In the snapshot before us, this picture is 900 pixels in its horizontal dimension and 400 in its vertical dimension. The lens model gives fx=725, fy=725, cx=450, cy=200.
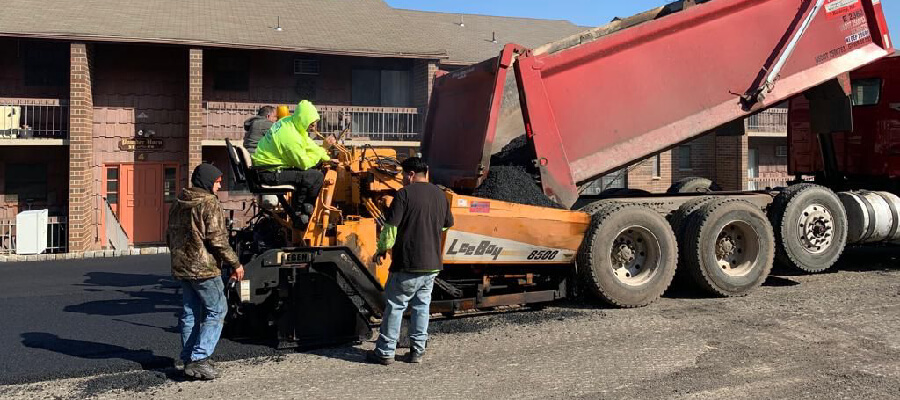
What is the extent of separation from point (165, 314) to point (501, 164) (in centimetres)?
366

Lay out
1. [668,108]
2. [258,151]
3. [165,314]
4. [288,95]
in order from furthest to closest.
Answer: [288,95] < [668,108] < [165,314] < [258,151]

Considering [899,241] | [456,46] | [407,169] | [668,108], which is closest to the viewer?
[407,169]

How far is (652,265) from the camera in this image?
24.4 ft

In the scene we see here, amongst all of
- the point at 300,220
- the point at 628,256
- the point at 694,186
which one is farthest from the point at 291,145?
the point at 694,186

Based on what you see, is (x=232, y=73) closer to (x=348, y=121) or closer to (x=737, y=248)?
(x=348, y=121)

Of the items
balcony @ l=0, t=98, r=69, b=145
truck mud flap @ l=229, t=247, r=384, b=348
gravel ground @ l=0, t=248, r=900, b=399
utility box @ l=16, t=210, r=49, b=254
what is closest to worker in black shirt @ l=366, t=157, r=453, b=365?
gravel ground @ l=0, t=248, r=900, b=399

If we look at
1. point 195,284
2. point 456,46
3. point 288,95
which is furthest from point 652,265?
point 456,46

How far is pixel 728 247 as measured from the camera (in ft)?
26.3

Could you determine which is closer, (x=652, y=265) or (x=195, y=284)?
(x=195, y=284)

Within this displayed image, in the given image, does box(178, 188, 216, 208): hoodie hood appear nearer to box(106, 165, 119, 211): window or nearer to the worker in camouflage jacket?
the worker in camouflage jacket

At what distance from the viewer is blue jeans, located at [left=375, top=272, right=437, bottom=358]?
5.50m

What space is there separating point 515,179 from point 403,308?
6.09 ft

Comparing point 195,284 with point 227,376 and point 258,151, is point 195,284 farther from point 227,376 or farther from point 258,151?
point 258,151

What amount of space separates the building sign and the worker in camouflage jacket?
42.0 ft
